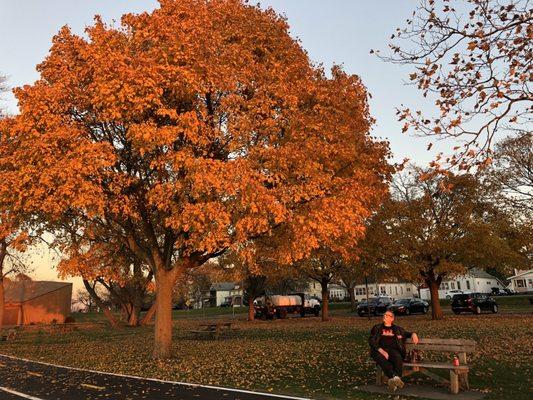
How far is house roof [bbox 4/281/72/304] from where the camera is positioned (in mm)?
55031

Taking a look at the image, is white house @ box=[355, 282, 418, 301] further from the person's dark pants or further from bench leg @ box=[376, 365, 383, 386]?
the person's dark pants

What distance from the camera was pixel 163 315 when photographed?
631 inches

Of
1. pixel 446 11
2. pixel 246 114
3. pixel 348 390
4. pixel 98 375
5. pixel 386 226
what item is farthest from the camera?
pixel 386 226

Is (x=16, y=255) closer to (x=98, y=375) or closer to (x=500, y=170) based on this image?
(x=98, y=375)

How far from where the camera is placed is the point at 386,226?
103ft

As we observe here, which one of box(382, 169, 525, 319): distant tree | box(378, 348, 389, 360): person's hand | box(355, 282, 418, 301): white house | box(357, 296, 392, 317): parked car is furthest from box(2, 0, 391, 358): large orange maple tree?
box(355, 282, 418, 301): white house

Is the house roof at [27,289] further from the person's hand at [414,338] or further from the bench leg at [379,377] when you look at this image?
the person's hand at [414,338]

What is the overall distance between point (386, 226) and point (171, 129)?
70.9 feet

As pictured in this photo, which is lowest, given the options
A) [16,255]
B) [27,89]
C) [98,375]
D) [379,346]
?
[98,375]

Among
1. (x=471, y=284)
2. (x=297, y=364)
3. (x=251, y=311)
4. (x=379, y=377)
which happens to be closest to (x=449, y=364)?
(x=379, y=377)

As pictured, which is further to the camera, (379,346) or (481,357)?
(481,357)

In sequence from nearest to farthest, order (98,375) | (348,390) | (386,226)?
(348,390)
(98,375)
(386,226)

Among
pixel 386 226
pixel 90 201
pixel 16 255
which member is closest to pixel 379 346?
pixel 90 201

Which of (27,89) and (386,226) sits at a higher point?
(27,89)
